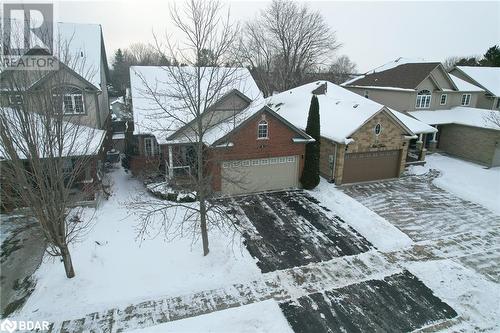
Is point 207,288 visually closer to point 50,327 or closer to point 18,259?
point 50,327

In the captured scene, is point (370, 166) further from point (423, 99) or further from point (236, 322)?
point (236, 322)

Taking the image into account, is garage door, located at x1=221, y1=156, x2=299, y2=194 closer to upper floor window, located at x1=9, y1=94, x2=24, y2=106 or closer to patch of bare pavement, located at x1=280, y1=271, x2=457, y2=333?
patch of bare pavement, located at x1=280, y1=271, x2=457, y2=333

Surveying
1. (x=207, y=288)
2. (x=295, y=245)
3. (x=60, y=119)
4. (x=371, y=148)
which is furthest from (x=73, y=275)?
(x=371, y=148)

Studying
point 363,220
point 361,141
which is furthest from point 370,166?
point 363,220

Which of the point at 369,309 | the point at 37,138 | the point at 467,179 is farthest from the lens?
the point at 467,179

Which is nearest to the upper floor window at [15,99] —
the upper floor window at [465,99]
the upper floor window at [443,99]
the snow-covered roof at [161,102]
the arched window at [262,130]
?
the snow-covered roof at [161,102]

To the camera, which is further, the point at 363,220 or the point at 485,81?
the point at 485,81
